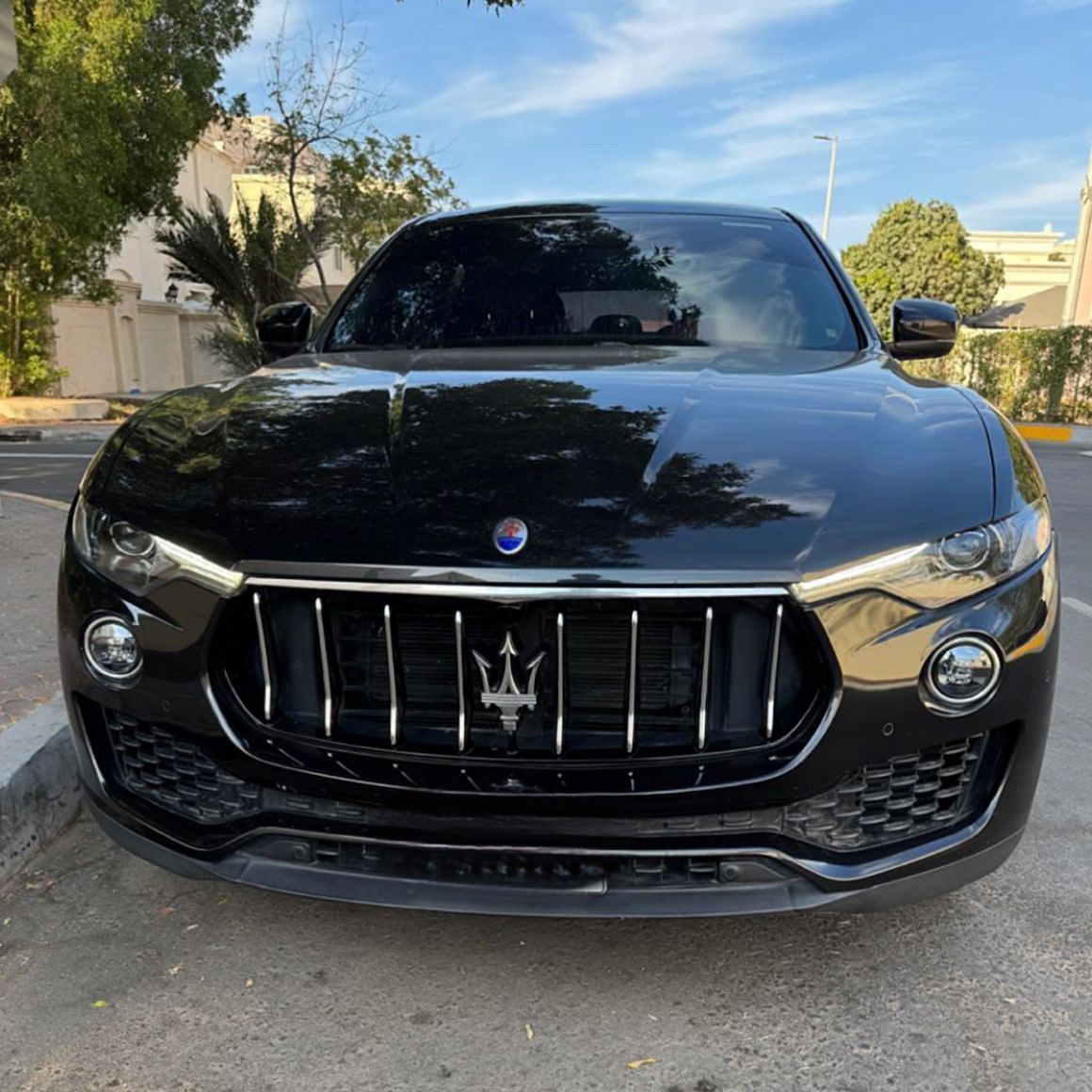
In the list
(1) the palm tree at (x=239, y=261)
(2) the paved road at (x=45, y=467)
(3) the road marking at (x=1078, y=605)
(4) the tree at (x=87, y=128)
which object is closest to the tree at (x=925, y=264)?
(1) the palm tree at (x=239, y=261)

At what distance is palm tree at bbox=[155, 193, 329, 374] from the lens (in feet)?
49.2

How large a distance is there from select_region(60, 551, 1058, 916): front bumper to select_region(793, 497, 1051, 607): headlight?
0.02 m

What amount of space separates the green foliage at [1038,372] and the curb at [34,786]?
14943mm

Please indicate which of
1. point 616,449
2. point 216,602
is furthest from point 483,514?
point 216,602

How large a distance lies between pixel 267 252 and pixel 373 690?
49.9 ft

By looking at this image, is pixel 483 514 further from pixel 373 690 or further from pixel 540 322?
pixel 540 322

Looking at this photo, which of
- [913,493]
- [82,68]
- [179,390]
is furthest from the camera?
[82,68]

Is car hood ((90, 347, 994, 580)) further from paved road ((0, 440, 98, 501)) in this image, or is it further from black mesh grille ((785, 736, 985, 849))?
paved road ((0, 440, 98, 501))

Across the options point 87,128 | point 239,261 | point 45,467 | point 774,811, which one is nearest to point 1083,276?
point 239,261

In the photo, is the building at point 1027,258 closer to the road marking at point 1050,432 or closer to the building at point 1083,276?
the building at point 1083,276

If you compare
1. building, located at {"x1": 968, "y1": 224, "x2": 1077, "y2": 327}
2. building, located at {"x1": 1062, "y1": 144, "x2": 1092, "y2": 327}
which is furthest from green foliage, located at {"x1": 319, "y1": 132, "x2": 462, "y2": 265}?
building, located at {"x1": 968, "y1": 224, "x2": 1077, "y2": 327}

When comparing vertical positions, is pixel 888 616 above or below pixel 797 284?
below

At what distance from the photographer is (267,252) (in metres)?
15.4

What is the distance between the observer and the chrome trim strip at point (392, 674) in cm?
161
